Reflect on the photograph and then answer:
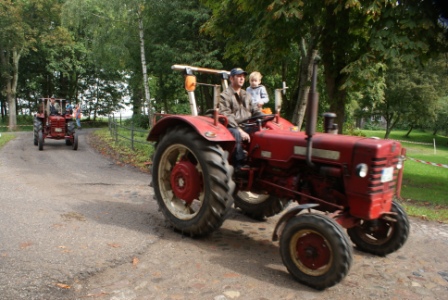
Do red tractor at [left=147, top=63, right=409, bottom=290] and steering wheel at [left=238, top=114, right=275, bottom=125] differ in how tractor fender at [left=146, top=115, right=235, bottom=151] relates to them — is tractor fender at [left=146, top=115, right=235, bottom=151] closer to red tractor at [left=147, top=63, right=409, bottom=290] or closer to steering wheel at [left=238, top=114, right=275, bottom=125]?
red tractor at [left=147, top=63, right=409, bottom=290]

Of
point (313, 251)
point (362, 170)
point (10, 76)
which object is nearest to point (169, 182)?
point (313, 251)

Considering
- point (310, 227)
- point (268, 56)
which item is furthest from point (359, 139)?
point (268, 56)

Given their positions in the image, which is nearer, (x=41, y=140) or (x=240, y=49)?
(x=240, y=49)

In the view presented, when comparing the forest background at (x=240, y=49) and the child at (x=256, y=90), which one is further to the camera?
the forest background at (x=240, y=49)

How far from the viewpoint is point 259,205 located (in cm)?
518

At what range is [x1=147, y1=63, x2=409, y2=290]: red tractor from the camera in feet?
11.0

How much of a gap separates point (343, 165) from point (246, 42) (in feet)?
24.1

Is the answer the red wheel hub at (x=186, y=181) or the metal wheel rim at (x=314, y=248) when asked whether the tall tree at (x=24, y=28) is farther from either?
the metal wheel rim at (x=314, y=248)

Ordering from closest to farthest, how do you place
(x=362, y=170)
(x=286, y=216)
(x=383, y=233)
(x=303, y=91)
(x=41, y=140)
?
1. (x=362, y=170)
2. (x=286, y=216)
3. (x=383, y=233)
4. (x=303, y=91)
5. (x=41, y=140)

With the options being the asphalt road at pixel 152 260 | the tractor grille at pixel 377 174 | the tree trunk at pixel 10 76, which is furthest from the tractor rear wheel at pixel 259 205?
the tree trunk at pixel 10 76

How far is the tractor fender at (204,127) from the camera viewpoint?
409 cm

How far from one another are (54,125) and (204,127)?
1059cm

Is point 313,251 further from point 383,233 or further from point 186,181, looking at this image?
point 186,181

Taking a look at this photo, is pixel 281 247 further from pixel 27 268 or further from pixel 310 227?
pixel 27 268
